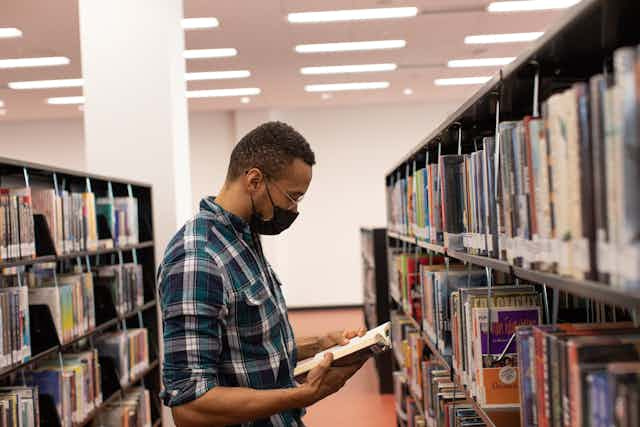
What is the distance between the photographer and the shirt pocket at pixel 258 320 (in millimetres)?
1771

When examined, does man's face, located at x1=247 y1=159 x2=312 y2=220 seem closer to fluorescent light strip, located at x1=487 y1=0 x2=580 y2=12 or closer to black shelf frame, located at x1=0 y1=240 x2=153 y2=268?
black shelf frame, located at x1=0 y1=240 x2=153 y2=268

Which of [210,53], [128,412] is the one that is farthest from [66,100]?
[128,412]

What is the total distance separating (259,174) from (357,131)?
10265 mm

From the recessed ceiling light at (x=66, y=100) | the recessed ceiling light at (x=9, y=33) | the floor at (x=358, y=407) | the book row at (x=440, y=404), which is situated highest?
the recessed ceiling light at (x=9, y=33)

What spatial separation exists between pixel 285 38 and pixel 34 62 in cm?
308

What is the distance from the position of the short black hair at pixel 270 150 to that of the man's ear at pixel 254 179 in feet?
0.04

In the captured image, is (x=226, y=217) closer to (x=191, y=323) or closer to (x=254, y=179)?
(x=254, y=179)

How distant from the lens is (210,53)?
768 cm

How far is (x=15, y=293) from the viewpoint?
268 cm

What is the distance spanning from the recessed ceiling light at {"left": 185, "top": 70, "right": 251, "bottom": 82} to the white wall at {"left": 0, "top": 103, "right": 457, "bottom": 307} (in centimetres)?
295

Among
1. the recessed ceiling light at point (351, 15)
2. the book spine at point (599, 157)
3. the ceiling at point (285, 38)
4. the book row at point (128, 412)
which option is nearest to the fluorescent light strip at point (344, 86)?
the ceiling at point (285, 38)

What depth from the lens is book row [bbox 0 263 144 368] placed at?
8.61 feet

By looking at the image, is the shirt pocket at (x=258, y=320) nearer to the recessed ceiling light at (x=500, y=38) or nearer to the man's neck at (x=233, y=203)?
the man's neck at (x=233, y=203)

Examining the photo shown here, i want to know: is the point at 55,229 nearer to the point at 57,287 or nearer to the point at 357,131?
the point at 57,287
